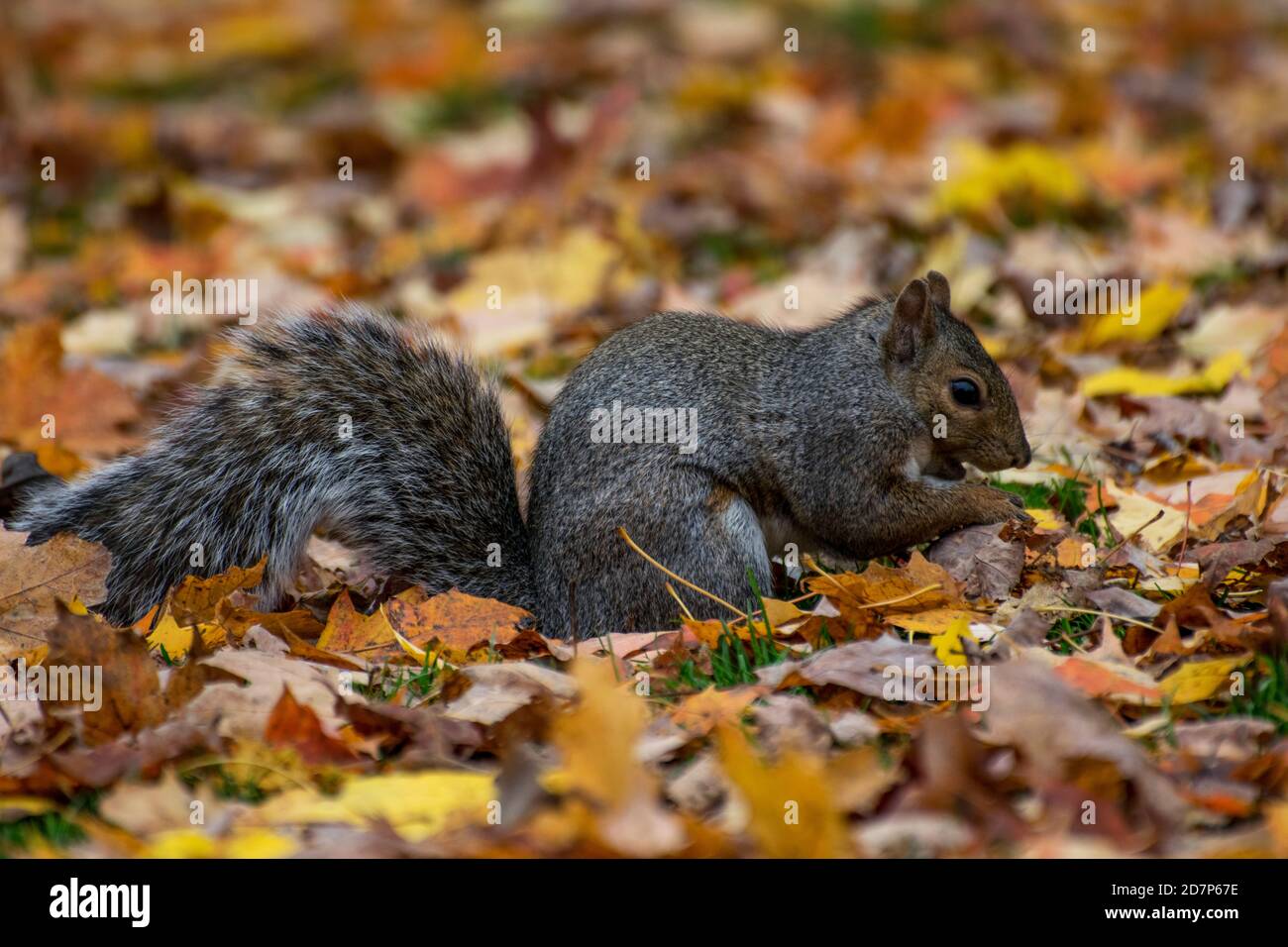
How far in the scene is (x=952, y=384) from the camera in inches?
133

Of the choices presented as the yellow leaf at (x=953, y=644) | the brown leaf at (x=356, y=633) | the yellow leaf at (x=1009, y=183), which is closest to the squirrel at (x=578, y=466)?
Answer: the brown leaf at (x=356, y=633)

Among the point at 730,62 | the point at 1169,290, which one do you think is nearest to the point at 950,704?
the point at 1169,290

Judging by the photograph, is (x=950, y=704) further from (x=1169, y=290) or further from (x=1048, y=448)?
(x=1169, y=290)

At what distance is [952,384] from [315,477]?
137cm

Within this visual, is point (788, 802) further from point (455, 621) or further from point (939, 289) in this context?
point (939, 289)

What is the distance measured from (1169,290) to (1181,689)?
2.17m

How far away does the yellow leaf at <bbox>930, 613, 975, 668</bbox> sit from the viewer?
2.65m

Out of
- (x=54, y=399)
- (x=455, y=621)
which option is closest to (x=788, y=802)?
(x=455, y=621)

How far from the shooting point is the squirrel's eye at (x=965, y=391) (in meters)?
3.38

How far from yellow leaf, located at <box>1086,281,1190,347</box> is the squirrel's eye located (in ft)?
4.02

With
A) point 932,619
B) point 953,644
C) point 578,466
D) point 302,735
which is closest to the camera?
point 302,735

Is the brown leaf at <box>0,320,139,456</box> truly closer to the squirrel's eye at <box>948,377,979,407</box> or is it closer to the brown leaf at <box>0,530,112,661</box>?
the brown leaf at <box>0,530,112,661</box>

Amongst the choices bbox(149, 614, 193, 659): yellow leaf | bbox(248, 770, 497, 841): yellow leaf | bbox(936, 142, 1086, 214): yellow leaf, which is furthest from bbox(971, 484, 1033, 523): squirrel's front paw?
bbox(936, 142, 1086, 214): yellow leaf

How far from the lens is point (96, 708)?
255cm
